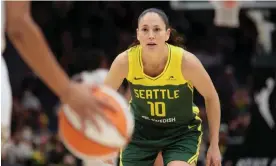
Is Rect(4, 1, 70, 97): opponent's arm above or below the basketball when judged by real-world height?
above

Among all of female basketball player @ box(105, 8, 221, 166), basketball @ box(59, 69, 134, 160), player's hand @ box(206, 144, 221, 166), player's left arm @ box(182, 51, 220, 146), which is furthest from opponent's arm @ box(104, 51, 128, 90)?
basketball @ box(59, 69, 134, 160)

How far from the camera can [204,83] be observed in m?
5.02

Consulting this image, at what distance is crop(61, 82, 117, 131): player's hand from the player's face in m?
2.15

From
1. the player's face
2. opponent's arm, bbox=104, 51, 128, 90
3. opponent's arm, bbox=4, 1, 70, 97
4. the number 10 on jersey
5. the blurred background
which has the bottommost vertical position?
the blurred background

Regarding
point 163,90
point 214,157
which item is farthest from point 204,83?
point 214,157

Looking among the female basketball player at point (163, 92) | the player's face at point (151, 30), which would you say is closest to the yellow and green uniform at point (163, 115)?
the female basketball player at point (163, 92)

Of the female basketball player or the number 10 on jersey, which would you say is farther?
the number 10 on jersey

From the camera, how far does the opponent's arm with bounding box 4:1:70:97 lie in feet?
8.77

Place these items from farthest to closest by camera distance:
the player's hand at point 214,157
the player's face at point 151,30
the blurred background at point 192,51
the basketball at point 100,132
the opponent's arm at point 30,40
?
the blurred background at point 192,51
the player's hand at point 214,157
the player's face at point 151,30
the basketball at point 100,132
the opponent's arm at point 30,40

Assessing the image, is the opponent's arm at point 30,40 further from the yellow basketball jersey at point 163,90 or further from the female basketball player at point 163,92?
the yellow basketball jersey at point 163,90

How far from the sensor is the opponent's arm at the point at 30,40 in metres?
2.67

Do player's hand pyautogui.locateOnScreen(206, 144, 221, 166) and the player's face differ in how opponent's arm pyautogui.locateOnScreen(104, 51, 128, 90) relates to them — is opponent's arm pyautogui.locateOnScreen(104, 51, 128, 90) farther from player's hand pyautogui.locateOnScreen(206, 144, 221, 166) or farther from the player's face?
player's hand pyautogui.locateOnScreen(206, 144, 221, 166)

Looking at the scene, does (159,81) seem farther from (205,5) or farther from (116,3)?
(116,3)

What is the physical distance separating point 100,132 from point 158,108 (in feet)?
7.15
